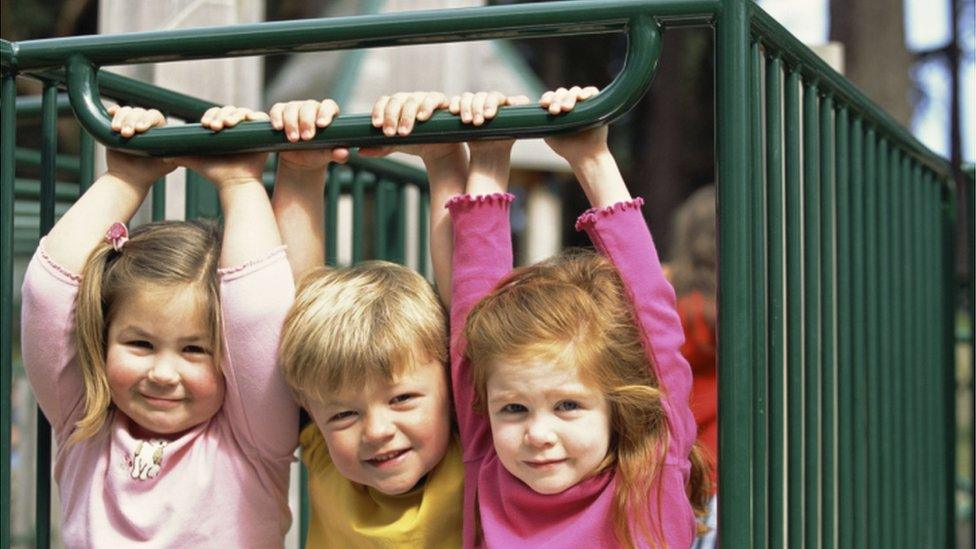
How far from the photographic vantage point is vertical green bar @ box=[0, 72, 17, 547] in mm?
2172

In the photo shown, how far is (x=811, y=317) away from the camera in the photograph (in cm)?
214

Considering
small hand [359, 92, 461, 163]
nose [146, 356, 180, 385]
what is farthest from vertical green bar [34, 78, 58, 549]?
small hand [359, 92, 461, 163]

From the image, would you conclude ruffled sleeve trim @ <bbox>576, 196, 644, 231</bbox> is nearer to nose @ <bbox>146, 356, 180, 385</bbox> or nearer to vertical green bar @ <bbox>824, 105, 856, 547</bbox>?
vertical green bar @ <bbox>824, 105, 856, 547</bbox>

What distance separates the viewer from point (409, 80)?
17.1 feet

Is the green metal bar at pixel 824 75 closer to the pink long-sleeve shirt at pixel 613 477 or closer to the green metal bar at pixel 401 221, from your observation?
the pink long-sleeve shirt at pixel 613 477

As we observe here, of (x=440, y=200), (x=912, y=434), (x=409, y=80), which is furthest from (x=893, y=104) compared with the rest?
(x=440, y=200)

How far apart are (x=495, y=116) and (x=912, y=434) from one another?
5.03 feet

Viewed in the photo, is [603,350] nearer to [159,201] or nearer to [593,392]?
[593,392]

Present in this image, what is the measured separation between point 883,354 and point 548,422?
3.26 feet

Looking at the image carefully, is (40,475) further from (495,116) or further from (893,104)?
(893,104)

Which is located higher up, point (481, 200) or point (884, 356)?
point (481, 200)

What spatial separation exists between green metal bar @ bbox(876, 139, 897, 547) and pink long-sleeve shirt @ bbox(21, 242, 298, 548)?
1.12 meters

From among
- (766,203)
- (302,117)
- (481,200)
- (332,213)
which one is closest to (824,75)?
(766,203)

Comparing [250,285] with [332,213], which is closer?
[250,285]
